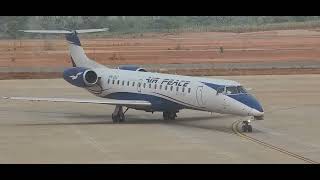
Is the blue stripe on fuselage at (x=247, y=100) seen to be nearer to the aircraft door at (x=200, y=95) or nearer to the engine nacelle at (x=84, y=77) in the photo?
the aircraft door at (x=200, y=95)

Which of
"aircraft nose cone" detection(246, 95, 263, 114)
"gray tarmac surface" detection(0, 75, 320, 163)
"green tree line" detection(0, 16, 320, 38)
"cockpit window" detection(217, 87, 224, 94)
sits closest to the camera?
"gray tarmac surface" detection(0, 75, 320, 163)

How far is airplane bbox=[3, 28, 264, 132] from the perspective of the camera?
23188 mm

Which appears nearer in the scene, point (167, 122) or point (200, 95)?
point (200, 95)

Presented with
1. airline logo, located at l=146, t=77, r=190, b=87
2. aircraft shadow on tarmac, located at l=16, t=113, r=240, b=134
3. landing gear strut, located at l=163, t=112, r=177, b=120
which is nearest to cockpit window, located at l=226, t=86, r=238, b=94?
aircraft shadow on tarmac, located at l=16, t=113, r=240, b=134

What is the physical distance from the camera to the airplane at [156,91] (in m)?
23.2

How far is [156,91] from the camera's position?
2614 centimetres

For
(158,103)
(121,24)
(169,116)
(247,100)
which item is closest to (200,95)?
(247,100)

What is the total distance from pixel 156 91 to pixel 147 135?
3.79 m

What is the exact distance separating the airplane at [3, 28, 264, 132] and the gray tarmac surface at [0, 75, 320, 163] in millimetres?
767

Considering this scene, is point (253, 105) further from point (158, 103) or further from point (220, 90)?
point (158, 103)

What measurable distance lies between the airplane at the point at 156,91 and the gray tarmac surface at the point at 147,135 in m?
0.77

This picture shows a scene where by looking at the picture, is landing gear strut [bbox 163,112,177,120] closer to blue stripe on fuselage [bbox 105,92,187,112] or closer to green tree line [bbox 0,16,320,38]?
blue stripe on fuselage [bbox 105,92,187,112]
